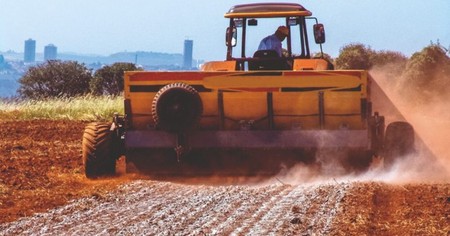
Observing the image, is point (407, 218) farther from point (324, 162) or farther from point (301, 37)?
point (301, 37)

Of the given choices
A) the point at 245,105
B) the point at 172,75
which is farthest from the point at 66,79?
the point at 245,105

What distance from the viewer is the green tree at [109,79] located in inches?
1950

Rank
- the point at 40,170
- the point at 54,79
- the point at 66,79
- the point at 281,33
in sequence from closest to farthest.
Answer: the point at 40,170 < the point at 281,33 < the point at 66,79 < the point at 54,79

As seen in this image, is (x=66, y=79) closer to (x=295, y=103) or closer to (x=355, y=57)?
(x=355, y=57)

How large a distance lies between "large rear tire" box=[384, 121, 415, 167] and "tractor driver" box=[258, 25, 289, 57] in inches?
101

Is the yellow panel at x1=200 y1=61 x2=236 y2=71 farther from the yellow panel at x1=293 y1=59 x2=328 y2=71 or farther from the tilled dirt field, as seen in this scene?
the tilled dirt field

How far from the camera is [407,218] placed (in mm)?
9750

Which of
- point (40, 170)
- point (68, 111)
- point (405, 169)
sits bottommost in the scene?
point (40, 170)

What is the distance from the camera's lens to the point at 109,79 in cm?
5144

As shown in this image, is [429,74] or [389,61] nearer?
[429,74]

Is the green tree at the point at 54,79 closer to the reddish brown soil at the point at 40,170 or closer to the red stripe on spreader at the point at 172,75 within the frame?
the reddish brown soil at the point at 40,170

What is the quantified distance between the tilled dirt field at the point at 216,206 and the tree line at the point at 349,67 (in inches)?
649

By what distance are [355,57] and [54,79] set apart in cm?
1990

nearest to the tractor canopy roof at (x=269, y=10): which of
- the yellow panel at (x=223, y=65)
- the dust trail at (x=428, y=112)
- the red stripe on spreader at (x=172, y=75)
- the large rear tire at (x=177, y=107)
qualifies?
the yellow panel at (x=223, y=65)
